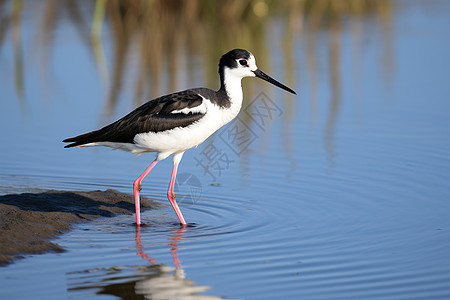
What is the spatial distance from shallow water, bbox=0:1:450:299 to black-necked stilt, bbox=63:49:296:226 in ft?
2.38

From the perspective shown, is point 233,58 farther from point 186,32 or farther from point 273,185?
point 186,32

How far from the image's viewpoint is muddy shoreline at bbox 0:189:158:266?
22.2 feet

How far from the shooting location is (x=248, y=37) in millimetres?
18609

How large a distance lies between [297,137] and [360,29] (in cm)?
985

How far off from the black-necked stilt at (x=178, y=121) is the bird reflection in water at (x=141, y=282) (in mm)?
1417

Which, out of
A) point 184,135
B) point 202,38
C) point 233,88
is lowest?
point 184,135

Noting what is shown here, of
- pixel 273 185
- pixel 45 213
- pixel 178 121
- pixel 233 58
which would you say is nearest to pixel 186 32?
pixel 273 185

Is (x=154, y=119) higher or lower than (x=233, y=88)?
lower

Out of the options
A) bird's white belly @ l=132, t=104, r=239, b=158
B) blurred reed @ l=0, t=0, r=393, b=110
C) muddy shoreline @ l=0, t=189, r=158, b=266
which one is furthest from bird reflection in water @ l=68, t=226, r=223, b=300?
blurred reed @ l=0, t=0, r=393, b=110

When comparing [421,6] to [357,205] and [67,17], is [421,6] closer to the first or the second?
[67,17]

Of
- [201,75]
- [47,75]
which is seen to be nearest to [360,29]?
[201,75]

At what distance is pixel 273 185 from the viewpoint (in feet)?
28.8

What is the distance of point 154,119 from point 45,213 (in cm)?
137

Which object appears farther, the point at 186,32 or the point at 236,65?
the point at 186,32
